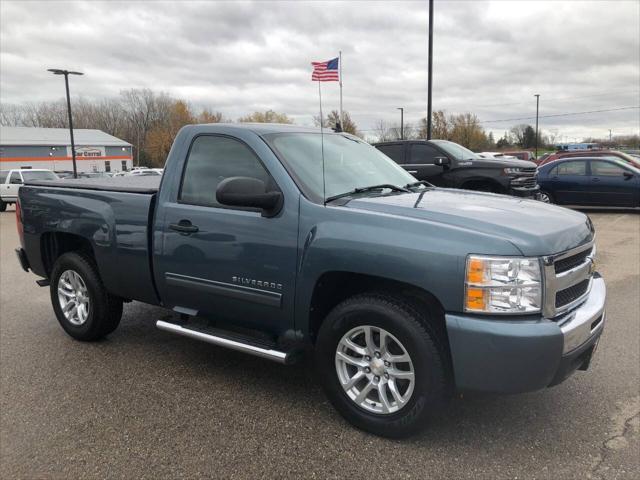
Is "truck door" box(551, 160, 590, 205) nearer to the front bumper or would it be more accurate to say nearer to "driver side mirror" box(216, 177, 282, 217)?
the front bumper

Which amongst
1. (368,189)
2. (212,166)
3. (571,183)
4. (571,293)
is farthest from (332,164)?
(571,183)

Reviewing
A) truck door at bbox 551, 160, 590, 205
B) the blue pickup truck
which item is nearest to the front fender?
the blue pickup truck

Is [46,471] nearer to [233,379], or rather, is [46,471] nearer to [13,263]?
[233,379]

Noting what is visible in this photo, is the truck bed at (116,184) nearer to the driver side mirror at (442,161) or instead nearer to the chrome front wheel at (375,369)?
the chrome front wheel at (375,369)

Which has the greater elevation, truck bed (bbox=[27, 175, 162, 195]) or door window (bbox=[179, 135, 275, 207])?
door window (bbox=[179, 135, 275, 207])

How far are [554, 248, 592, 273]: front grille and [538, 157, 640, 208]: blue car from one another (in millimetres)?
10737

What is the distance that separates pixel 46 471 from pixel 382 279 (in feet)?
6.94

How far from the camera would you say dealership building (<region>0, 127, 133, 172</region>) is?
63662 mm

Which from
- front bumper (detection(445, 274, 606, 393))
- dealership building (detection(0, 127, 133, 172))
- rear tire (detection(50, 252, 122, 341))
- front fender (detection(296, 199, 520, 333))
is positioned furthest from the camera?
dealership building (detection(0, 127, 133, 172))

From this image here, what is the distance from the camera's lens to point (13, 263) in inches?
363

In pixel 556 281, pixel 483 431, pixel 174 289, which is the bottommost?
pixel 483 431

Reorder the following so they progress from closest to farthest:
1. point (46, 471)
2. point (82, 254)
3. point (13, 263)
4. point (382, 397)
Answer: point (46, 471) < point (382, 397) < point (82, 254) < point (13, 263)

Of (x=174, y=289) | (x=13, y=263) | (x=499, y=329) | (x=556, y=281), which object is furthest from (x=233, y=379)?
(x=13, y=263)

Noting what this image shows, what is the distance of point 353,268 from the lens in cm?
309
